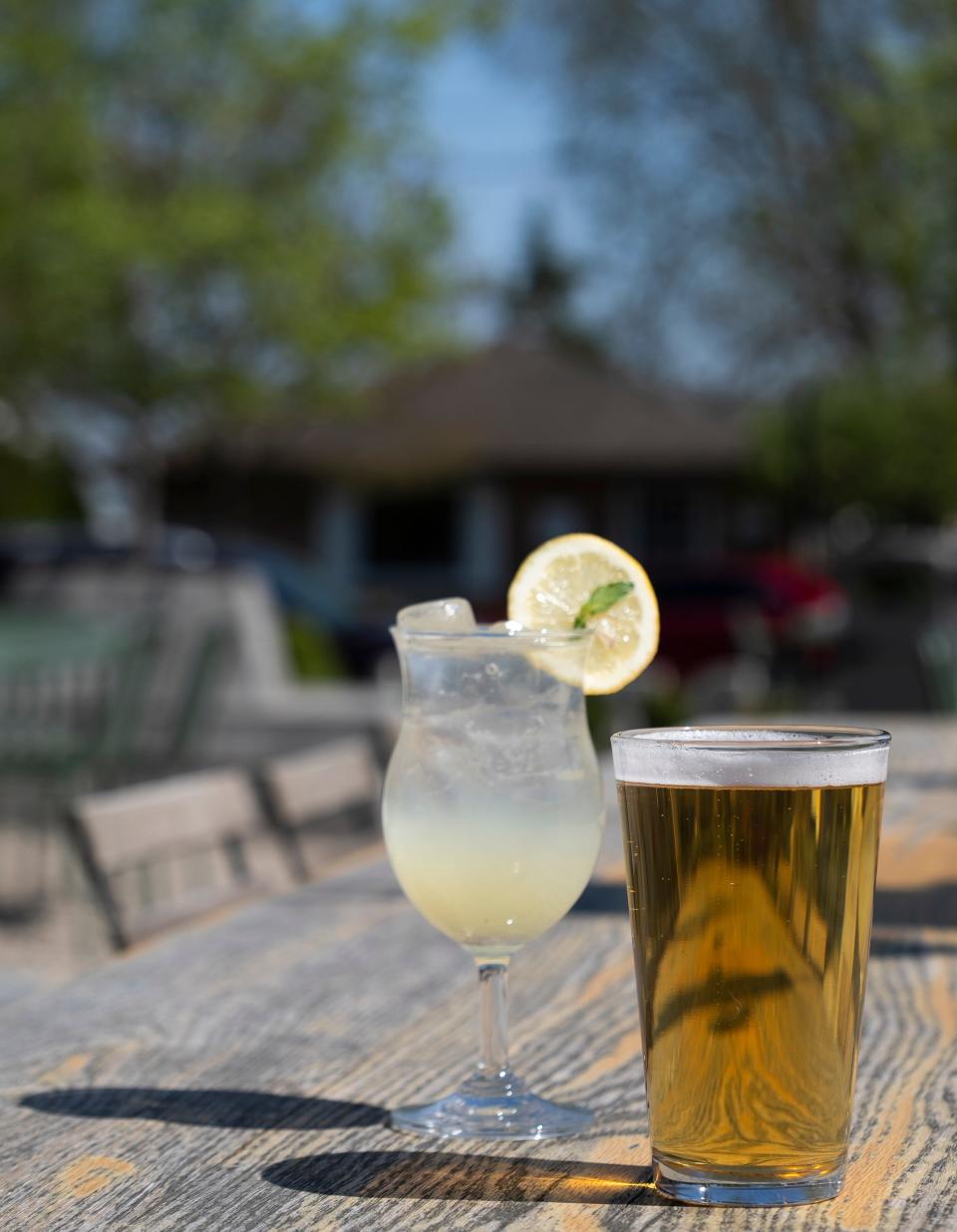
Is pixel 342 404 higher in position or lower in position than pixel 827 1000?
higher

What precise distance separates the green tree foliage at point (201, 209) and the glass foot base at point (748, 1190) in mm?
16875

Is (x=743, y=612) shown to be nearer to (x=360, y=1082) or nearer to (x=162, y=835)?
(x=162, y=835)

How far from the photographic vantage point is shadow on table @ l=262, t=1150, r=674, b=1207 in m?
1.27

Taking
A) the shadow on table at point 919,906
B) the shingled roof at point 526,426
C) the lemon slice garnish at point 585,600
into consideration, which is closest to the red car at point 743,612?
the shadow on table at point 919,906

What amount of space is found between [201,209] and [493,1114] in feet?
56.1

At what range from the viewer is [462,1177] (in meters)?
1.32

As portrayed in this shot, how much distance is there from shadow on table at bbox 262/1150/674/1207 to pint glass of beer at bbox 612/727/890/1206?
0.04 metres

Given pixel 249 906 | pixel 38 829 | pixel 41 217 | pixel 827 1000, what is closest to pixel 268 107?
pixel 41 217

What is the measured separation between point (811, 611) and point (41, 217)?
8574mm

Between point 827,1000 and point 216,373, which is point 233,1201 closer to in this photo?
point 827,1000

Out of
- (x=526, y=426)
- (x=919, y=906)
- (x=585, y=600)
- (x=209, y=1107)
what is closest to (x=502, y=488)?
(x=526, y=426)

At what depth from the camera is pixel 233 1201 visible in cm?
126

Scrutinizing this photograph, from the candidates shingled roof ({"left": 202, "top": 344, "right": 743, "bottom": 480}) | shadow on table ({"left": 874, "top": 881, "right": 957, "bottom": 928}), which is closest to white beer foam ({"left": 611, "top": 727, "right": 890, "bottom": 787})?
shadow on table ({"left": 874, "top": 881, "right": 957, "bottom": 928})

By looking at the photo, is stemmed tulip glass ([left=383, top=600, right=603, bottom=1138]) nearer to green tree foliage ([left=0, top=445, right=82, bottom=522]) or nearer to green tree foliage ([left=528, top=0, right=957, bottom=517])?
green tree foliage ([left=528, top=0, right=957, bottom=517])
